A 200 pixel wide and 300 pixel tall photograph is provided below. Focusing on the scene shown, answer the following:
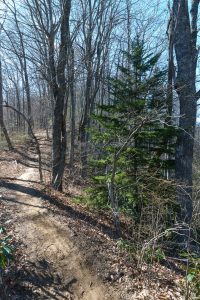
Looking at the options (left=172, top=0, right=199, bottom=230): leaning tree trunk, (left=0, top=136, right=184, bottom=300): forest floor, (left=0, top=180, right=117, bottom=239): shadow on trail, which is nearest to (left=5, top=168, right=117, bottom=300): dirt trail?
(left=0, top=136, right=184, bottom=300): forest floor

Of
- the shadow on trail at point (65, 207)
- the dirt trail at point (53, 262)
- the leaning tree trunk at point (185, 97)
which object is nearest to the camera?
the dirt trail at point (53, 262)

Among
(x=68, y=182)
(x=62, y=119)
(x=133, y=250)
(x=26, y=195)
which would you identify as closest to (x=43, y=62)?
(x=62, y=119)

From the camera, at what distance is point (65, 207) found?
878cm

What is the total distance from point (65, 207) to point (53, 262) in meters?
2.98

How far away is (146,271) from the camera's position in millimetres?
5832

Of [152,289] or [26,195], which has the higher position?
[26,195]

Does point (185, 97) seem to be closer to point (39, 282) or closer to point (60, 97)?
point (60, 97)

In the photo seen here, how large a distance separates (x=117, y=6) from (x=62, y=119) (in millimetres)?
7120

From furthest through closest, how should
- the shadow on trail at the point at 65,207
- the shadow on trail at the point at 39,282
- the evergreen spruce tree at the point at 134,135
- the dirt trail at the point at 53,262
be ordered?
1. the evergreen spruce tree at the point at 134,135
2. the shadow on trail at the point at 65,207
3. the dirt trail at the point at 53,262
4. the shadow on trail at the point at 39,282

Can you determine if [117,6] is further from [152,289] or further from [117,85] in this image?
[152,289]

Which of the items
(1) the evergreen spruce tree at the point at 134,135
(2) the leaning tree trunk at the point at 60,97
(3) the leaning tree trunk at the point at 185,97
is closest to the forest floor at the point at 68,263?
(1) the evergreen spruce tree at the point at 134,135

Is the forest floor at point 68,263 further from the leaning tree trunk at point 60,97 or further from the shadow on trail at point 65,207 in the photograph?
the leaning tree trunk at point 60,97

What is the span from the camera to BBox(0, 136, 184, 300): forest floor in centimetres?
525

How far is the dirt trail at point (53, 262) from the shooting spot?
5227mm
